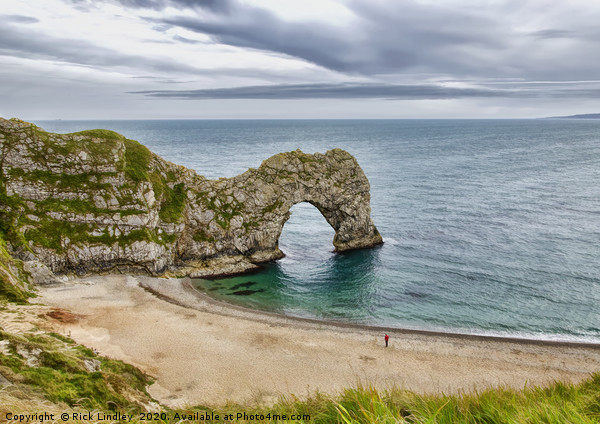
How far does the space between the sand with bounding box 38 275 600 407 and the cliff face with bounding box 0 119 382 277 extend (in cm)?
572

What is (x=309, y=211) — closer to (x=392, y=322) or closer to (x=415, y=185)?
(x=415, y=185)

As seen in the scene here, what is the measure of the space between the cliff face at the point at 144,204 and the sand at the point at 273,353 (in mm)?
5719

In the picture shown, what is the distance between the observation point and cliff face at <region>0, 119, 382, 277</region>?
3944cm

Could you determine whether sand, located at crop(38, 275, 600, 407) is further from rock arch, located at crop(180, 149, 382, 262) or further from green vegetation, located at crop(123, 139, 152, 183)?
green vegetation, located at crop(123, 139, 152, 183)

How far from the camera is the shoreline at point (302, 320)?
32153 millimetres

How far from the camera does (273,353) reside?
29406mm

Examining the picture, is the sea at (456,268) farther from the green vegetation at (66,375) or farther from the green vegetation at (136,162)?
the green vegetation at (66,375)

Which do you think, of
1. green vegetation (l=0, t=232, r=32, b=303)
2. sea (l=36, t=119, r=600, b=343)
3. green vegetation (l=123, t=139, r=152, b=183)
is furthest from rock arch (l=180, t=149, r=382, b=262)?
green vegetation (l=0, t=232, r=32, b=303)

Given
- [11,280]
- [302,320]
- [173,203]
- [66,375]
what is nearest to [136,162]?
[173,203]

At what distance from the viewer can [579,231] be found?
5650 centimetres

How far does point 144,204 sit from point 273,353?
2336 centimetres

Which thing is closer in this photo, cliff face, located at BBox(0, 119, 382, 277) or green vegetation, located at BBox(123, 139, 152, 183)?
cliff face, located at BBox(0, 119, 382, 277)

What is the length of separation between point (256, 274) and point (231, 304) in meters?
7.93

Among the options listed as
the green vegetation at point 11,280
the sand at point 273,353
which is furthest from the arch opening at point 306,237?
the green vegetation at point 11,280
